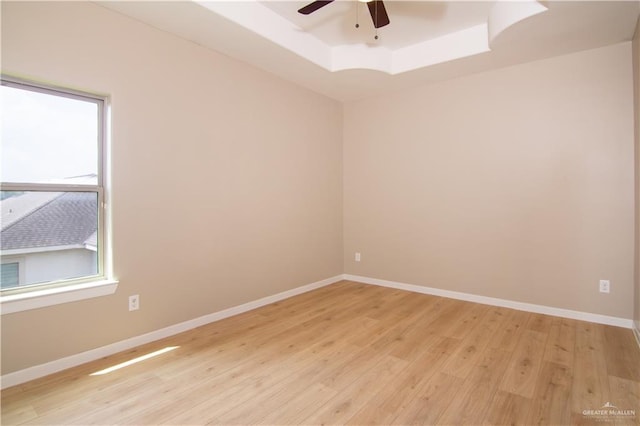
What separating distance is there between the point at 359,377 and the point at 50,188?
246 cm

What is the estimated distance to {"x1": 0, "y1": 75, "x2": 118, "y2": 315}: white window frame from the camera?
211 centimetres

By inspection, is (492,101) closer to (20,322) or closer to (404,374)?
(404,374)

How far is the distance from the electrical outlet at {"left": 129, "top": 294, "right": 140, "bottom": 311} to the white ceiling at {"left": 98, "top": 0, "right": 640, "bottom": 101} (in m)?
2.17

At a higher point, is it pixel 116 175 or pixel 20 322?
pixel 116 175

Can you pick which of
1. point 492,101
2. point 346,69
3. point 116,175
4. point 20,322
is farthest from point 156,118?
point 492,101

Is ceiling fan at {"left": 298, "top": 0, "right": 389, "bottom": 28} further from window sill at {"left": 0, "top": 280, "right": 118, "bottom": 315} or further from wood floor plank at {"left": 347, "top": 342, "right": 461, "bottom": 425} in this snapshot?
wood floor plank at {"left": 347, "top": 342, "right": 461, "bottom": 425}

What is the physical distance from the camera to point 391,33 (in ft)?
10.9

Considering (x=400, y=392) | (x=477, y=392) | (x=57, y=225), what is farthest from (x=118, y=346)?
(x=477, y=392)

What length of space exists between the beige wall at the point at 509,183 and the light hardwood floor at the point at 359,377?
0.60m

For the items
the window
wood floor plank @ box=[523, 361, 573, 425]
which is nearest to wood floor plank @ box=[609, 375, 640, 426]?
wood floor plank @ box=[523, 361, 573, 425]

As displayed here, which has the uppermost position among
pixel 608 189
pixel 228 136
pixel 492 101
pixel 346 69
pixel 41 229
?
pixel 346 69

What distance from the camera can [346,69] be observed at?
3600 mm

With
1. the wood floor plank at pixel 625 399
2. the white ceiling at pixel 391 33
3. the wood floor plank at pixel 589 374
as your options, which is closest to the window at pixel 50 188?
the white ceiling at pixel 391 33

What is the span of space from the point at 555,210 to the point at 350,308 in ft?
7.47
